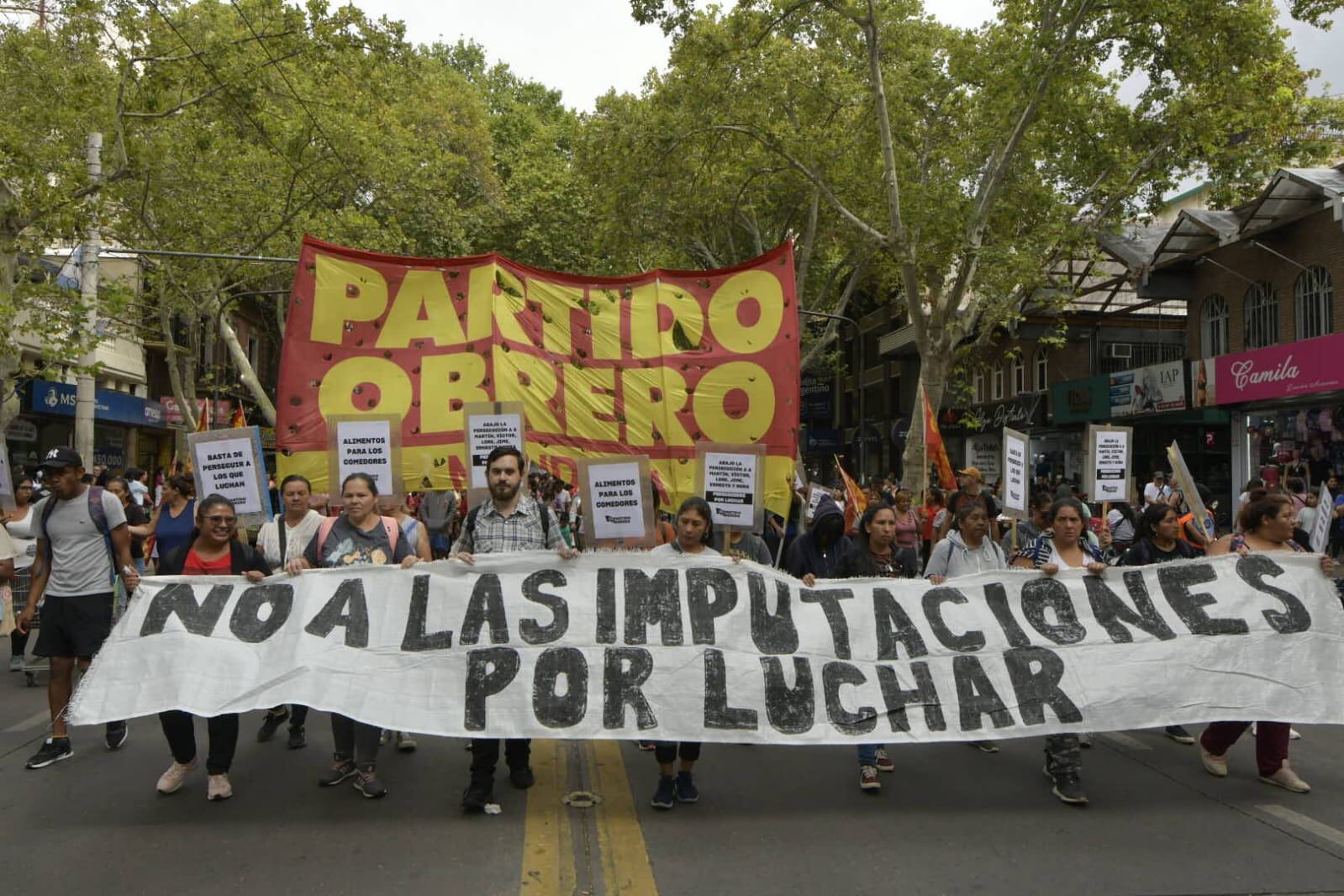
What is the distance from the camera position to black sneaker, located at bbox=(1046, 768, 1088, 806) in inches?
208

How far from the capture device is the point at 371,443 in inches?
263

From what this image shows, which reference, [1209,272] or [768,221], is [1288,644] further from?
[768,221]

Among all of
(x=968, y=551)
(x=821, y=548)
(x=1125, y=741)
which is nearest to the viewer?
(x=821, y=548)

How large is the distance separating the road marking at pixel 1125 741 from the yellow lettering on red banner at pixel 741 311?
320cm

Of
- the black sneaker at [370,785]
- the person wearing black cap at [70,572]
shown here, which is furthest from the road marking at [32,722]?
the black sneaker at [370,785]

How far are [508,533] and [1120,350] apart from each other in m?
28.0

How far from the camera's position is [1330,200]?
1991 cm

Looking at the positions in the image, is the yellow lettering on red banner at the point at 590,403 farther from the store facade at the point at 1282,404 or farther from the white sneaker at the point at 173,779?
the store facade at the point at 1282,404

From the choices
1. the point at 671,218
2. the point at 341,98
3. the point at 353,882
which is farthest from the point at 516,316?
the point at 671,218

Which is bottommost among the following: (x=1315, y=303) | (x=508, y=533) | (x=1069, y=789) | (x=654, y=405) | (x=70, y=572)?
(x=1069, y=789)

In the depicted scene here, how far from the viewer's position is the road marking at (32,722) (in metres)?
6.88

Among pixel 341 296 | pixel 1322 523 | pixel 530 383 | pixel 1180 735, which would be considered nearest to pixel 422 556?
pixel 530 383

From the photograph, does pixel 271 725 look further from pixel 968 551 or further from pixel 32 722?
pixel 968 551

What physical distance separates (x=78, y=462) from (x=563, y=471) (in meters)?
2.77
